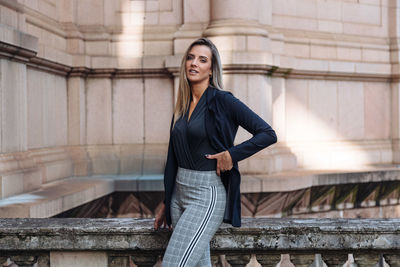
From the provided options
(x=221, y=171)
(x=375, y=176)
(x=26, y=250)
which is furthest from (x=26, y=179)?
(x=375, y=176)

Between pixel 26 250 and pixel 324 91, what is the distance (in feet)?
24.2

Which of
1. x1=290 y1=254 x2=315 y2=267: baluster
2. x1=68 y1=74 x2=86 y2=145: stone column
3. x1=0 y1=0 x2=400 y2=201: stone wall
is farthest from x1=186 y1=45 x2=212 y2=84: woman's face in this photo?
x1=68 y1=74 x2=86 y2=145: stone column

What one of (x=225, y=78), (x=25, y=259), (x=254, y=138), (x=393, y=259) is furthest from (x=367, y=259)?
(x=225, y=78)

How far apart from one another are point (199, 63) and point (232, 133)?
46cm

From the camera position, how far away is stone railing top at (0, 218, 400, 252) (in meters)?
3.26

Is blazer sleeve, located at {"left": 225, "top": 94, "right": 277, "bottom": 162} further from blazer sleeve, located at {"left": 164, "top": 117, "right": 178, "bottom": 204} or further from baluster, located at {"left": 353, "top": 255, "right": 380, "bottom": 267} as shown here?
baluster, located at {"left": 353, "top": 255, "right": 380, "bottom": 267}

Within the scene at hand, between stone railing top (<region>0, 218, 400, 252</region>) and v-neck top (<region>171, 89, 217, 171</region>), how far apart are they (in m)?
0.50

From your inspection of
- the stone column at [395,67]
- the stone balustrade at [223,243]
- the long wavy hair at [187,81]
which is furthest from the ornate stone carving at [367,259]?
the stone column at [395,67]

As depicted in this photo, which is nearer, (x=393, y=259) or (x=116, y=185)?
(x=393, y=259)

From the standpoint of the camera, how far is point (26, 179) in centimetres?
635

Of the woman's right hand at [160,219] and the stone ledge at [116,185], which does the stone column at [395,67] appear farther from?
the woman's right hand at [160,219]

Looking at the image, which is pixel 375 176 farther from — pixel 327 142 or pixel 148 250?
pixel 148 250

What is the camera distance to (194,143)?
3.02 metres

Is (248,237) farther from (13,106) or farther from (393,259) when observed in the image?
(13,106)
